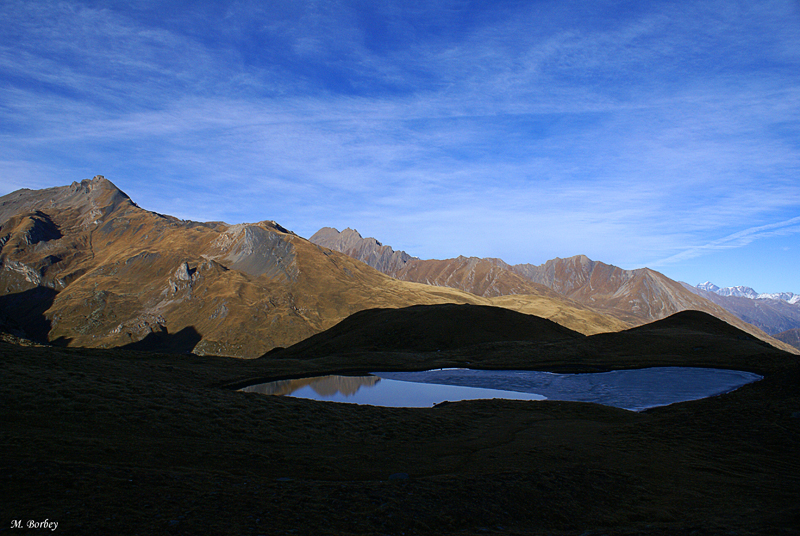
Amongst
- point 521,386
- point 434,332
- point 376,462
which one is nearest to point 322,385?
point 521,386

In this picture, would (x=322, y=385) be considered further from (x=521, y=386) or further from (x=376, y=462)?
(x=376, y=462)

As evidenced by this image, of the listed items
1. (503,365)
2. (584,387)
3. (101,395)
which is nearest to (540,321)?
(503,365)

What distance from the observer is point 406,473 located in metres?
18.6

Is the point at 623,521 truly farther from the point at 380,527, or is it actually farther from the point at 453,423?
the point at 453,423

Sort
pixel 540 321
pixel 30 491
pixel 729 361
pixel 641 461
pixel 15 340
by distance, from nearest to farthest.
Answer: pixel 30 491 < pixel 641 461 < pixel 15 340 < pixel 729 361 < pixel 540 321

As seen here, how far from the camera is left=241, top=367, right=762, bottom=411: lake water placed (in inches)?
1674

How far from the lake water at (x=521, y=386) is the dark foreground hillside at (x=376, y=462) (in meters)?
6.89

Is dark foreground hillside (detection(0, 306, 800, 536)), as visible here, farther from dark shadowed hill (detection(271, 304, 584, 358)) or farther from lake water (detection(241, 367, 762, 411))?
dark shadowed hill (detection(271, 304, 584, 358))

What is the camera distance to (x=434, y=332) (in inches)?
3543

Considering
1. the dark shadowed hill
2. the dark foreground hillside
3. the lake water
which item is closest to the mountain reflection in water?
the lake water

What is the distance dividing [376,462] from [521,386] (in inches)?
1328

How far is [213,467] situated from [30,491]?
6453mm

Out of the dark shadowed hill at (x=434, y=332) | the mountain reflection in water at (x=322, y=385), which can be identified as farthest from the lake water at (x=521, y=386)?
the dark shadowed hill at (x=434, y=332)

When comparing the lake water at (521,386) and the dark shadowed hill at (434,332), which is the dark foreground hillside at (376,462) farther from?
the dark shadowed hill at (434,332)
